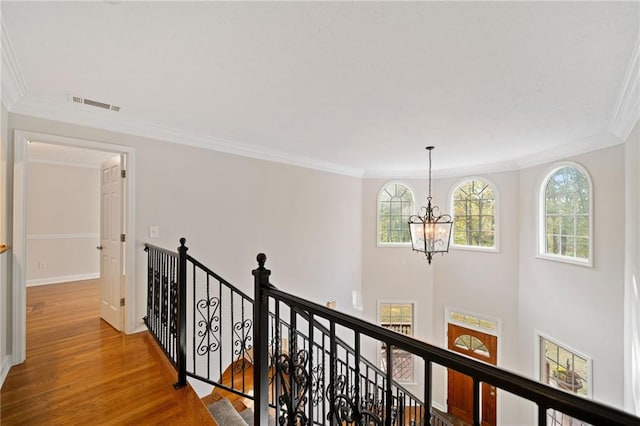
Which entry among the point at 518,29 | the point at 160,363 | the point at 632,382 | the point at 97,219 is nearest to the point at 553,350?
the point at 632,382

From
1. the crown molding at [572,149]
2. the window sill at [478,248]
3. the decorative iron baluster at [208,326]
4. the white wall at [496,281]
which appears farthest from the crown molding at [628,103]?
the decorative iron baluster at [208,326]

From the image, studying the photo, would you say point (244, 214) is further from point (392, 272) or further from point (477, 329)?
point (477, 329)

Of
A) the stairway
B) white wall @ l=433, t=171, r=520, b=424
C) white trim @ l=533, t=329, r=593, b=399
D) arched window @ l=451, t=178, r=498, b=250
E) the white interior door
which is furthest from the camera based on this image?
arched window @ l=451, t=178, r=498, b=250

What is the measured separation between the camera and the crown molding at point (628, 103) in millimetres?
1871

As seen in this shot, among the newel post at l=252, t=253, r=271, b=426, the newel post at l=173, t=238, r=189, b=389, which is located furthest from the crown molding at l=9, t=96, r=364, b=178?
the newel post at l=252, t=253, r=271, b=426

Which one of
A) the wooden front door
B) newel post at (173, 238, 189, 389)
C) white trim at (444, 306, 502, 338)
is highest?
newel post at (173, 238, 189, 389)

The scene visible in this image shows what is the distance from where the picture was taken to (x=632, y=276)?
285cm

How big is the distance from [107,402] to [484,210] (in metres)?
5.98

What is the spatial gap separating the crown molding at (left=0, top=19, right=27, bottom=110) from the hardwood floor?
2.20 m

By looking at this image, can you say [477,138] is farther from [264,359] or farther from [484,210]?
[264,359]

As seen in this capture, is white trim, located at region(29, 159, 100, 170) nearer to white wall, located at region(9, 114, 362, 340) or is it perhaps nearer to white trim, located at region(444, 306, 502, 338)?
white wall, located at region(9, 114, 362, 340)

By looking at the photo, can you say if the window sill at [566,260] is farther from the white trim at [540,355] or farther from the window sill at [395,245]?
the window sill at [395,245]

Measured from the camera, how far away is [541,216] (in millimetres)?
4453

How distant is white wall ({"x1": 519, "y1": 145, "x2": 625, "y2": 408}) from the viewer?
3.29 metres
